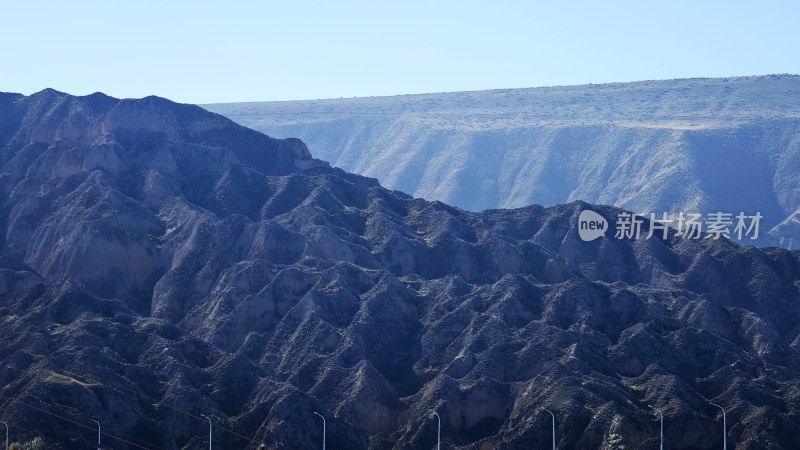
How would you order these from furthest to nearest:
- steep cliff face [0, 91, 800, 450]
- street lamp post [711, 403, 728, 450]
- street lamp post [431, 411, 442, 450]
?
steep cliff face [0, 91, 800, 450] < street lamp post [431, 411, 442, 450] < street lamp post [711, 403, 728, 450]

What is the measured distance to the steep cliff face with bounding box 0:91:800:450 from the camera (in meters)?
90.1

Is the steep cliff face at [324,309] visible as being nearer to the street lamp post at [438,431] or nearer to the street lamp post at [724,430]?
the street lamp post at [438,431]

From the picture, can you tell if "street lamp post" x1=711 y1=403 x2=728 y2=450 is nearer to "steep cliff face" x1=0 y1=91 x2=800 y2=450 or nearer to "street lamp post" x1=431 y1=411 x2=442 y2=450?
"steep cliff face" x1=0 y1=91 x2=800 y2=450

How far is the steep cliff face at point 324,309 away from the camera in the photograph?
90.1 metres

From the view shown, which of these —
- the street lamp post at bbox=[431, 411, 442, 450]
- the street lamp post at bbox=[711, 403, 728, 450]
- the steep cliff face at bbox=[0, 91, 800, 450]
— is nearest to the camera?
the street lamp post at bbox=[711, 403, 728, 450]

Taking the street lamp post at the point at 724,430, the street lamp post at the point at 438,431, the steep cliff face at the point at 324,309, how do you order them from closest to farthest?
the street lamp post at the point at 724,430 < the street lamp post at the point at 438,431 < the steep cliff face at the point at 324,309

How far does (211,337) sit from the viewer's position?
108m

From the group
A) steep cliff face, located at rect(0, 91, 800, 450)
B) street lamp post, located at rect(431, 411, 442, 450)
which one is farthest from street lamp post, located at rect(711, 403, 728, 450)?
street lamp post, located at rect(431, 411, 442, 450)

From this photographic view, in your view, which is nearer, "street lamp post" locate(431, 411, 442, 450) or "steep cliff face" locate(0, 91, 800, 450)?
"street lamp post" locate(431, 411, 442, 450)

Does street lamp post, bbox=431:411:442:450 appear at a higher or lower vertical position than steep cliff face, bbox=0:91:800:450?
lower

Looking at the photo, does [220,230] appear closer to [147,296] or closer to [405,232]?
[147,296]

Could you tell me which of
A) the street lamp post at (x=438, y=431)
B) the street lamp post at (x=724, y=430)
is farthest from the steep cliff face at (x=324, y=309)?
the street lamp post at (x=724, y=430)

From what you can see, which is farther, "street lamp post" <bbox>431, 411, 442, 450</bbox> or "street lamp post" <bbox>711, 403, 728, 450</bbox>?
"street lamp post" <bbox>431, 411, 442, 450</bbox>

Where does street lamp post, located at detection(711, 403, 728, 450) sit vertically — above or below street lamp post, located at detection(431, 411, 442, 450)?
above
